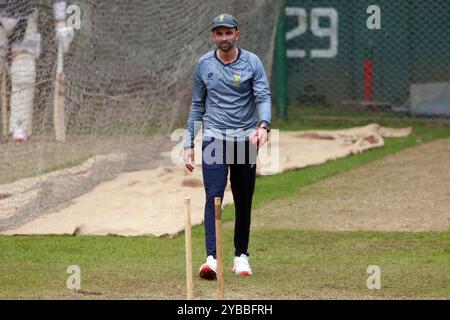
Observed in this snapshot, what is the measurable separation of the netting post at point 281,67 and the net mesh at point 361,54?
24.9 inches

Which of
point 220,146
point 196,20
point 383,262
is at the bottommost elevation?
point 383,262

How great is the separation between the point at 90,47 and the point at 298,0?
25.7 ft

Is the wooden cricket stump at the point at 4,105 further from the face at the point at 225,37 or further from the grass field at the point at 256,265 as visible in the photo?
the face at the point at 225,37

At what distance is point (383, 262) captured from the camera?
9.27m

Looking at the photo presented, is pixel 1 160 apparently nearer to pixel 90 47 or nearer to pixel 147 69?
pixel 90 47

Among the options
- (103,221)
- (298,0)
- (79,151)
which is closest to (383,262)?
(103,221)

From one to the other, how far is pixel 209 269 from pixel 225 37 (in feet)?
5.52

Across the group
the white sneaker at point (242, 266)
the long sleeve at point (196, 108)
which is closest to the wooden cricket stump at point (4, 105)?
the long sleeve at point (196, 108)

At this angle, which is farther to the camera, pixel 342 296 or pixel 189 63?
pixel 189 63

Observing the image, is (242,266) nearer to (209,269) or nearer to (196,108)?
(209,269)

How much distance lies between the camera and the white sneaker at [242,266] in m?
8.77

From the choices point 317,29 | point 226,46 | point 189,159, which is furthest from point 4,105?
point 317,29

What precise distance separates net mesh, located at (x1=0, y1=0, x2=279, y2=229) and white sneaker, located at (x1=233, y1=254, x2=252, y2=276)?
290 centimetres

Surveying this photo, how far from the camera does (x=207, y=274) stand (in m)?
8.54
